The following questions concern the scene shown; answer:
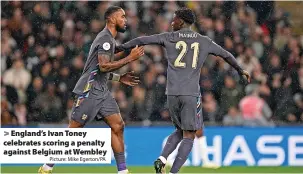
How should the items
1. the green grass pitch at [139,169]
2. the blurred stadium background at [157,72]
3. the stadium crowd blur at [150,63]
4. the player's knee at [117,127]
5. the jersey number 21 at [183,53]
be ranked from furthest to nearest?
the stadium crowd blur at [150,63] → the blurred stadium background at [157,72] → the green grass pitch at [139,169] → the player's knee at [117,127] → the jersey number 21 at [183,53]

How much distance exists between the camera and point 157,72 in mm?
17312

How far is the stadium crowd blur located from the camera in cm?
1708

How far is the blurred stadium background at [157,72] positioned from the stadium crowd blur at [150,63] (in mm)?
18

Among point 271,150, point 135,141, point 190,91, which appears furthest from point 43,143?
point 271,150

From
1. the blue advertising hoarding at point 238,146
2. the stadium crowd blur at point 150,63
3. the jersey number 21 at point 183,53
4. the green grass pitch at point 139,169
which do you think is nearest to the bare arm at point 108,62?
the jersey number 21 at point 183,53

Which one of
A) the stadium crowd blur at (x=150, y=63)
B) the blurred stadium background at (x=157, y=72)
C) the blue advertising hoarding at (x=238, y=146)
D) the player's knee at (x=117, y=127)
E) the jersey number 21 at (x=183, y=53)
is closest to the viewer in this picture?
the jersey number 21 at (x=183, y=53)

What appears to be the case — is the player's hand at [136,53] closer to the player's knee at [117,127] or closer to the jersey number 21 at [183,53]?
the jersey number 21 at [183,53]

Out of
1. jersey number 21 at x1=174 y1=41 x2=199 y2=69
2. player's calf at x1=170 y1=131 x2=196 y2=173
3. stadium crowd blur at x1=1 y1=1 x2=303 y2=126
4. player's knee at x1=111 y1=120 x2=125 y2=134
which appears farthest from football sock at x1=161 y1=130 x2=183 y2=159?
stadium crowd blur at x1=1 y1=1 x2=303 y2=126

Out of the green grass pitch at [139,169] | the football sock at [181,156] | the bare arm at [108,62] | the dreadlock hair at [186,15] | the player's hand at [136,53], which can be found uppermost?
the dreadlock hair at [186,15]

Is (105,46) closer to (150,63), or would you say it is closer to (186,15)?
(186,15)

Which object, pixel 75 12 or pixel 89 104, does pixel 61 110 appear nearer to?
pixel 75 12

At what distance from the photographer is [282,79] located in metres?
17.5

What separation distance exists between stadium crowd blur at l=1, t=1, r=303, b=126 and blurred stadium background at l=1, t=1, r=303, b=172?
18mm

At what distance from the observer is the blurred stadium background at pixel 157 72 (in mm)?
15688
